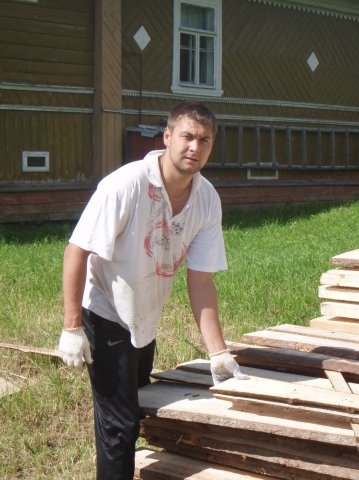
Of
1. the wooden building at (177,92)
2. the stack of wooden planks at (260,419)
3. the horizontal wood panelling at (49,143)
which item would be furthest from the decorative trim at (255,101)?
the stack of wooden planks at (260,419)

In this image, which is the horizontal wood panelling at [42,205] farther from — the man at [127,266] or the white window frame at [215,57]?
the man at [127,266]

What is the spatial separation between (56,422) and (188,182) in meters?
1.81

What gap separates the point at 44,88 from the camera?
543 inches

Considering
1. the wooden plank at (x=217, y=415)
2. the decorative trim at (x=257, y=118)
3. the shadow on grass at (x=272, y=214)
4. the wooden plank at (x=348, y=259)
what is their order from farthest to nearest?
the decorative trim at (x=257, y=118), the shadow on grass at (x=272, y=214), the wooden plank at (x=348, y=259), the wooden plank at (x=217, y=415)

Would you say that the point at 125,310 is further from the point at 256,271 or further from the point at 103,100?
A: the point at 103,100

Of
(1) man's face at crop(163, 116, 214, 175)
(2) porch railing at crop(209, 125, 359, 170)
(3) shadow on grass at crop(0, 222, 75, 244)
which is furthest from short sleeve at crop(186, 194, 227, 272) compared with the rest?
(2) porch railing at crop(209, 125, 359, 170)

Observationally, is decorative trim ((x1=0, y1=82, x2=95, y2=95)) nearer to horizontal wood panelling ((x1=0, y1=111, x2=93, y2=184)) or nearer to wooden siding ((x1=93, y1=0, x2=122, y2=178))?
wooden siding ((x1=93, y1=0, x2=122, y2=178))

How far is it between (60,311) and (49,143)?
270 inches

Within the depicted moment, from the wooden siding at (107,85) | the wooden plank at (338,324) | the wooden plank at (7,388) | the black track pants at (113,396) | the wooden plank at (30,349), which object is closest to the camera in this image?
the black track pants at (113,396)

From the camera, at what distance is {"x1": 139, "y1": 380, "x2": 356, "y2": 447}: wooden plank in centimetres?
378

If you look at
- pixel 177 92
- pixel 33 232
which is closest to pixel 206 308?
pixel 33 232

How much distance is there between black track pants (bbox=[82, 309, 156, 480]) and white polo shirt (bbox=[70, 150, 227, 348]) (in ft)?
0.23

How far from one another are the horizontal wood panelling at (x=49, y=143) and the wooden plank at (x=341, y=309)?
7.99m

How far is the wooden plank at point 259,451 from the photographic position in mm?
3849
